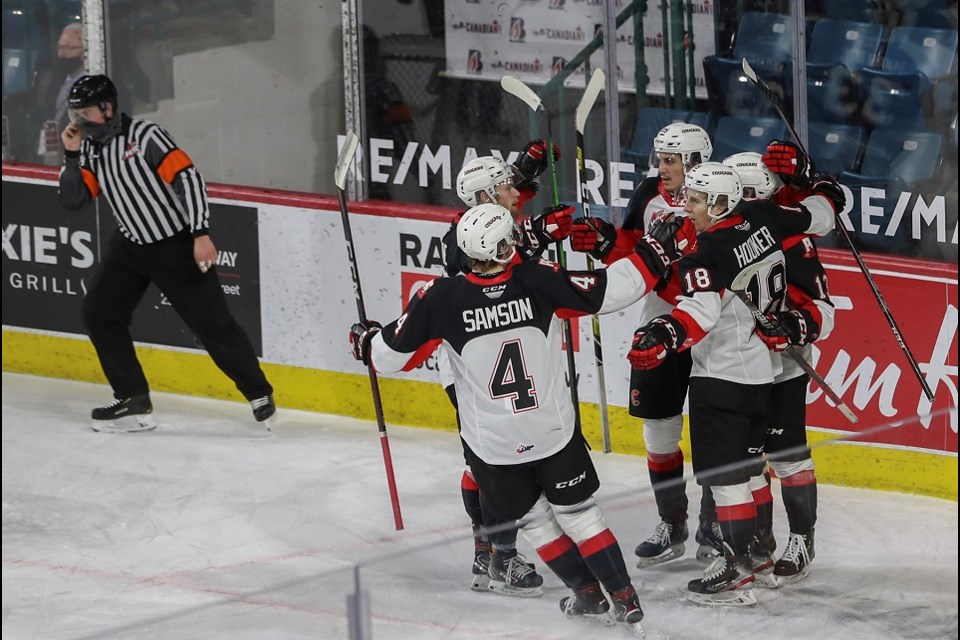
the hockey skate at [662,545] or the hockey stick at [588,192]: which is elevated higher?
the hockey stick at [588,192]

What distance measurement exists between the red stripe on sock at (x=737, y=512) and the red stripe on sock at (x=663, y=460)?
49 cm

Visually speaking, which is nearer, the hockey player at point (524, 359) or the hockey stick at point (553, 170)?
the hockey player at point (524, 359)

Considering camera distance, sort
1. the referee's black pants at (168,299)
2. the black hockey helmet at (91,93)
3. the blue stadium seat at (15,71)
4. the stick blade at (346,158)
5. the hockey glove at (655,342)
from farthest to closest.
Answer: the blue stadium seat at (15,71)
the referee's black pants at (168,299)
the black hockey helmet at (91,93)
the stick blade at (346,158)
the hockey glove at (655,342)

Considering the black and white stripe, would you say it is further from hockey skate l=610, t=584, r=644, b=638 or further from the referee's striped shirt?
hockey skate l=610, t=584, r=644, b=638

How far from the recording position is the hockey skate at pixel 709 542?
3814 mm

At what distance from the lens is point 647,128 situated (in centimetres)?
550

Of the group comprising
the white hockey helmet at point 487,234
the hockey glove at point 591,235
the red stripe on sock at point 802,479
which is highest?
the white hockey helmet at point 487,234

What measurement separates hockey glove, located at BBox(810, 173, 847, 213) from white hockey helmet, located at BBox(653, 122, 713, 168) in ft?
1.07

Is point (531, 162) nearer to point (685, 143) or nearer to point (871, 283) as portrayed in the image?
point (685, 143)

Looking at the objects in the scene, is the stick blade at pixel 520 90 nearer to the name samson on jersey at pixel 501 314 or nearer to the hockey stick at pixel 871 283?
the hockey stick at pixel 871 283

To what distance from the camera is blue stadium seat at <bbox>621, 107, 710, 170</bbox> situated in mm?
5484

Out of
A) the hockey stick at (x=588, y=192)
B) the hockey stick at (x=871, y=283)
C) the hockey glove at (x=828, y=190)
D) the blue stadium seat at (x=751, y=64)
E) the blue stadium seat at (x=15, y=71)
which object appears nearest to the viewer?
the hockey glove at (x=828, y=190)

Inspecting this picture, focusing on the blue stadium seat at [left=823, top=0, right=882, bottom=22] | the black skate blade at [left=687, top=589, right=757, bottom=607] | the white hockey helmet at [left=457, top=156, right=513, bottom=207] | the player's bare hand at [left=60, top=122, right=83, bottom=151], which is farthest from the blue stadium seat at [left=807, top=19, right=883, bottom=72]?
the player's bare hand at [left=60, top=122, right=83, bottom=151]

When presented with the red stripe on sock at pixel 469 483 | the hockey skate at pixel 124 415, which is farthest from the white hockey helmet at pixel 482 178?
the hockey skate at pixel 124 415
